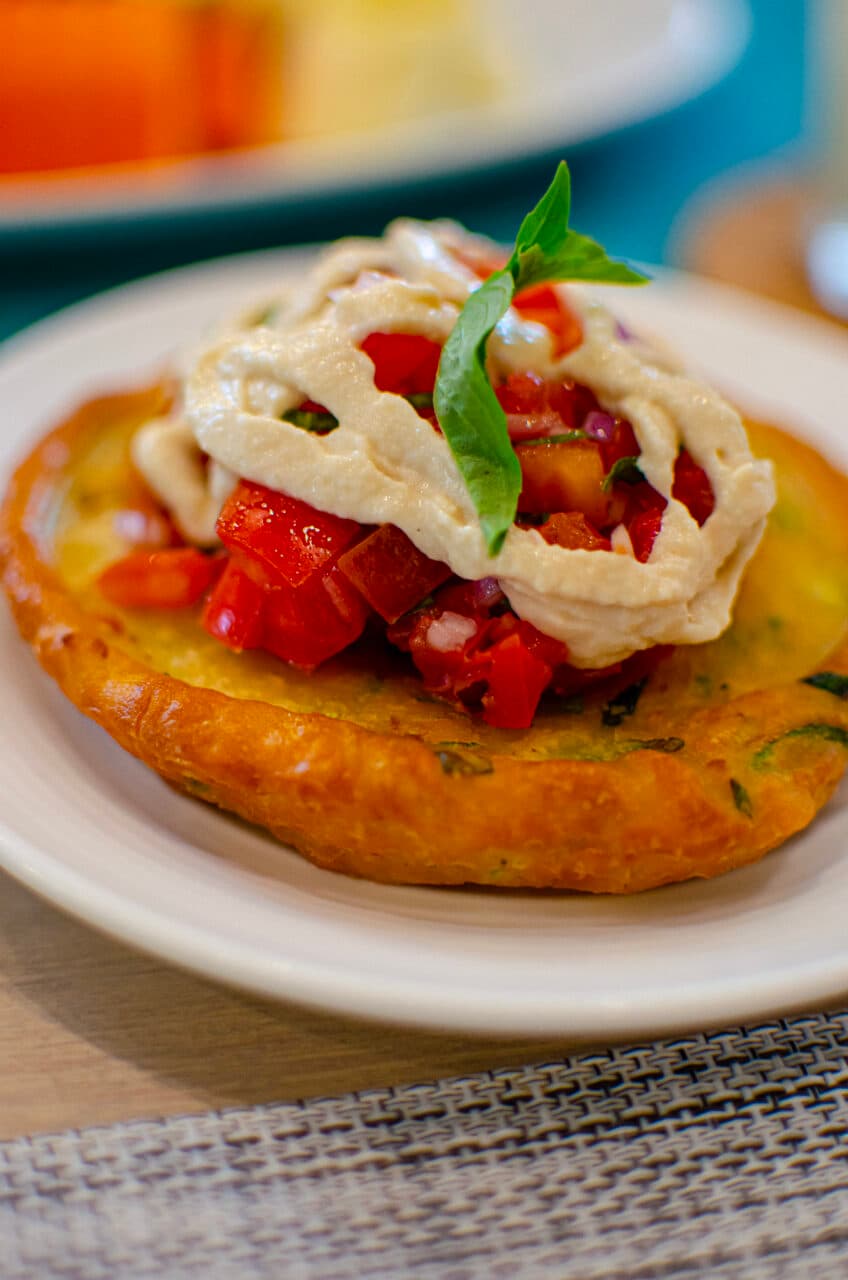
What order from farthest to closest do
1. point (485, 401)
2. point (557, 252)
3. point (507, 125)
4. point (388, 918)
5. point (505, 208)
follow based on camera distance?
point (505, 208), point (507, 125), point (557, 252), point (485, 401), point (388, 918)

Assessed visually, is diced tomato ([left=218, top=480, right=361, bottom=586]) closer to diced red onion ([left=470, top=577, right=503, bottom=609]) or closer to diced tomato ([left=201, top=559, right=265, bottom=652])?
diced tomato ([left=201, top=559, right=265, bottom=652])

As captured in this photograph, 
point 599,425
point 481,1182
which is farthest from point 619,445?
point 481,1182

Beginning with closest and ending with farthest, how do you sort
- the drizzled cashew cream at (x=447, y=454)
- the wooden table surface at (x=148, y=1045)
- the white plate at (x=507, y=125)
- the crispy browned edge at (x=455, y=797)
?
1. the wooden table surface at (x=148, y=1045)
2. the crispy browned edge at (x=455, y=797)
3. the drizzled cashew cream at (x=447, y=454)
4. the white plate at (x=507, y=125)

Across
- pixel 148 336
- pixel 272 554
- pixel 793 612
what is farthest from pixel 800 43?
pixel 272 554

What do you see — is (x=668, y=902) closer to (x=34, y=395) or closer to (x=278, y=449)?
(x=278, y=449)

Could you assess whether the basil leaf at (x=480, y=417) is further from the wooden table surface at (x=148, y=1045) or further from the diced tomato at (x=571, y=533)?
the wooden table surface at (x=148, y=1045)

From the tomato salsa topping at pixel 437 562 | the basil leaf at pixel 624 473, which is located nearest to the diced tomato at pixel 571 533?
the tomato salsa topping at pixel 437 562

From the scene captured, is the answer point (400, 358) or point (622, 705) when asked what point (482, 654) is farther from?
point (400, 358)
